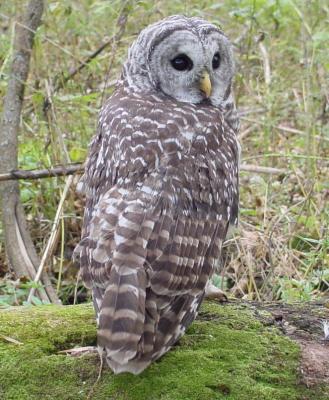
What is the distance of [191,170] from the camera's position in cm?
354

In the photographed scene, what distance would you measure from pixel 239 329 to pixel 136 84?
149 centimetres

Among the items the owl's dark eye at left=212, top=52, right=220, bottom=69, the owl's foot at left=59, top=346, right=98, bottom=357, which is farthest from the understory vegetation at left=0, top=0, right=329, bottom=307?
the owl's foot at left=59, top=346, right=98, bottom=357

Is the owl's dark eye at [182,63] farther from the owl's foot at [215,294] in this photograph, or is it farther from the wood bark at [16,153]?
the wood bark at [16,153]

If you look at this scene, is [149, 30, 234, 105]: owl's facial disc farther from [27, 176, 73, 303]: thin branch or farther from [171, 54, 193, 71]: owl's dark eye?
[27, 176, 73, 303]: thin branch

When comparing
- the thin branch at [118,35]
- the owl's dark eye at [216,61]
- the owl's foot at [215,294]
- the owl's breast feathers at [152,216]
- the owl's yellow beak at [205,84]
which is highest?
the thin branch at [118,35]

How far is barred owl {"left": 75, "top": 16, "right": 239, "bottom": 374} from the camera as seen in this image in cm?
297

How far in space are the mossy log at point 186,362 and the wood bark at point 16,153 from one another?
1749mm

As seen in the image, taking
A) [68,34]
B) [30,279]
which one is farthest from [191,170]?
[68,34]

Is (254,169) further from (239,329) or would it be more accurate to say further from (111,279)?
(111,279)

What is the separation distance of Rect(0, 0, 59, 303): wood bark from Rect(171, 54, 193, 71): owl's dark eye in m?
1.69

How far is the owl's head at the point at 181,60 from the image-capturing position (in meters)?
3.98

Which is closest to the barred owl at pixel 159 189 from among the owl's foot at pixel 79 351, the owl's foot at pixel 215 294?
the owl's foot at pixel 79 351

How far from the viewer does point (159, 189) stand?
132 inches

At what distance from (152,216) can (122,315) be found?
1.72 feet
